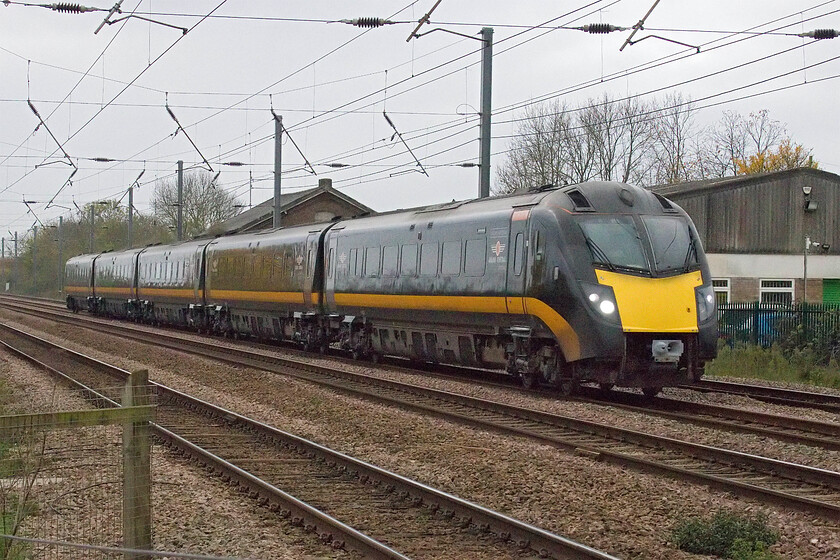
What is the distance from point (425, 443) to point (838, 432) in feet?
15.7

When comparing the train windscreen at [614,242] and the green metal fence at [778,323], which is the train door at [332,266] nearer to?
the train windscreen at [614,242]

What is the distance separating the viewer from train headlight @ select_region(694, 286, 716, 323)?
1452 cm

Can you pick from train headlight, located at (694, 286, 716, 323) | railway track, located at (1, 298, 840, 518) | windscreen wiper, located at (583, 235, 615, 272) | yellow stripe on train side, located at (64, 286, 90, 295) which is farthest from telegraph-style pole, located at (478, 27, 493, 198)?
yellow stripe on train side, located at (64, 286, 90, 295)

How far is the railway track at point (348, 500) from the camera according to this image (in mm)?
7020

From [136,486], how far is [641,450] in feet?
19.3

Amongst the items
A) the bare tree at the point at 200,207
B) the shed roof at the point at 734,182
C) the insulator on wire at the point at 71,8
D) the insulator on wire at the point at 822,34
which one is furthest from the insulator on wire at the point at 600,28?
the bare tree at the point at 200,207

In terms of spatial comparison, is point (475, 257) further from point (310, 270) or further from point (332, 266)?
point (310, 270)

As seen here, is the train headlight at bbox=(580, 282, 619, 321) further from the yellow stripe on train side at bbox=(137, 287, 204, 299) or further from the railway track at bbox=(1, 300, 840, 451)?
the yellow stripe on train side at bbox=(137, 287, 204, 299)

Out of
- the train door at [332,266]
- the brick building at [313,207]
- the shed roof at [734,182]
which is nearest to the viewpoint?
the train door at [332,266]

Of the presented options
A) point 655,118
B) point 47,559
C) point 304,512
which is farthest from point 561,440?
point 655,118

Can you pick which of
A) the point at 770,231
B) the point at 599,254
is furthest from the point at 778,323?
the point at 770,231

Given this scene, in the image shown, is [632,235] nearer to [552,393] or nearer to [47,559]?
[552,393]

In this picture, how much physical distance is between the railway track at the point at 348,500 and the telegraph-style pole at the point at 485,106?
33.7ft

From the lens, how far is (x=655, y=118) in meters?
51.6
